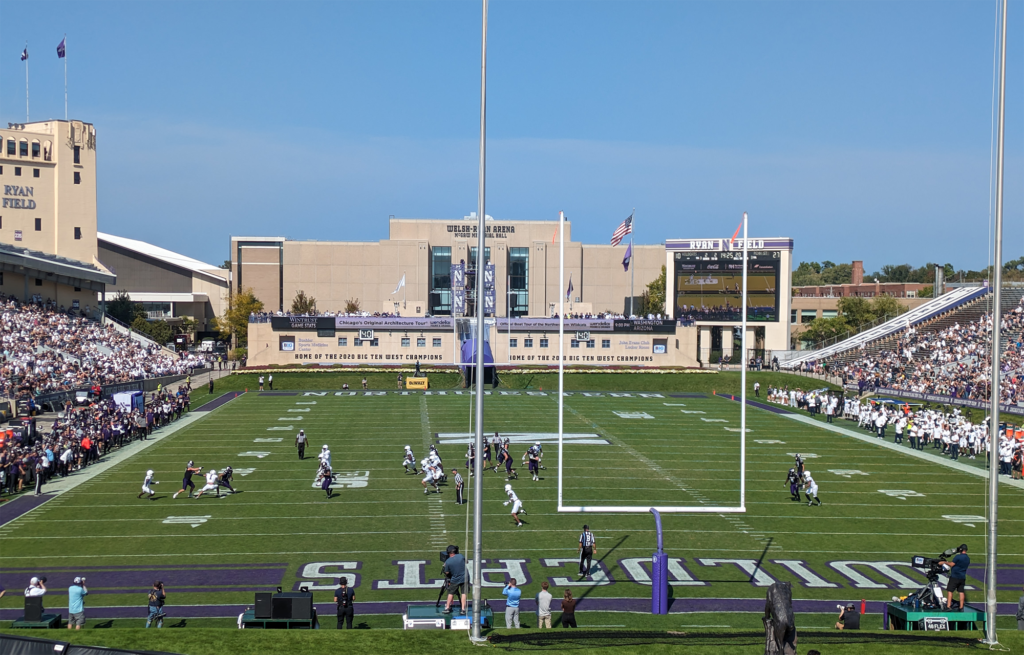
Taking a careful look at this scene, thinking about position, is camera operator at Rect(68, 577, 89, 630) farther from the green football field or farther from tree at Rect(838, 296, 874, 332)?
tree at Rect(838, 296, 874, 332)

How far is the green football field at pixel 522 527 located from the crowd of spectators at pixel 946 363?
12.0m

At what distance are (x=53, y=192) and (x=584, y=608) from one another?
59.4 metres

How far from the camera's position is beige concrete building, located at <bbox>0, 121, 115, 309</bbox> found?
203 ft

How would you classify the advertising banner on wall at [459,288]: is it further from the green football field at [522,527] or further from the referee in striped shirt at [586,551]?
the referee in striped shirt at [586,551]

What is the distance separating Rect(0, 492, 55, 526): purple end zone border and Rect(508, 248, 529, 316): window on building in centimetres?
6750

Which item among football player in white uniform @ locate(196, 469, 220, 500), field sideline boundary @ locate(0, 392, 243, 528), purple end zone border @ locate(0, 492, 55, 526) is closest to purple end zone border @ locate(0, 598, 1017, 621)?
purple end zone border @ locate(0, 492, 55, 526)

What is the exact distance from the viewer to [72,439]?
27.4m

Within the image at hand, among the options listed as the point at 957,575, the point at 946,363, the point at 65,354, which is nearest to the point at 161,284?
the point at 65,354

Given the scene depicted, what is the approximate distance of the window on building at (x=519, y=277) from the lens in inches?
3538

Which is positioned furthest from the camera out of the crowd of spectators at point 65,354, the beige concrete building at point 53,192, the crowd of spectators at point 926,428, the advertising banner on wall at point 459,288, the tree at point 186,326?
the tree at point 186,326

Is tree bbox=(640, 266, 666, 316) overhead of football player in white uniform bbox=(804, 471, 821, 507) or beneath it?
overhead

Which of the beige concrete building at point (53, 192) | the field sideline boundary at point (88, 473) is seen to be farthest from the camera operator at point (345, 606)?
the beige concrete building at point (53, 192)

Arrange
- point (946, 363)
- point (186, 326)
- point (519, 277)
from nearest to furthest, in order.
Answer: point (946, 363)
point (186, 326)
point (519, 277)

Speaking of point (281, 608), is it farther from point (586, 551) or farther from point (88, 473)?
point (88, 473)
